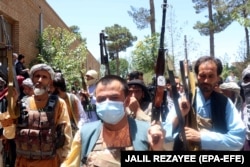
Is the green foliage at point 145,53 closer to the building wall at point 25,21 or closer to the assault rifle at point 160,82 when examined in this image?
the building wall at point 25,21

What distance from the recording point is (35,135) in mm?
3652

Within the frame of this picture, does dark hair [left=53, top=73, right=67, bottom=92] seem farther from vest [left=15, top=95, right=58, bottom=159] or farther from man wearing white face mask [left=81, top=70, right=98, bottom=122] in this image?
man wearing white face mask [left=81, top=70, right=98, bottom=122]

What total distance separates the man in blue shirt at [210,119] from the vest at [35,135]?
4.40 ft

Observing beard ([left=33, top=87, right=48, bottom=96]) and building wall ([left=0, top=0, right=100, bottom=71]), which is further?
building wall ([left=0, top=0, right=100, bottom=71])

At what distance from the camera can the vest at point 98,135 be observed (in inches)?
97.6

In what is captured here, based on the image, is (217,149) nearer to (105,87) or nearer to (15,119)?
(105,87)

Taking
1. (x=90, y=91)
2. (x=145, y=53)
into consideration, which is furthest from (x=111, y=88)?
(x=145, y=53)

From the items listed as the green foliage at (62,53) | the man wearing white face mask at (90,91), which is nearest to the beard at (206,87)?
the man wearing white face mask at (90,91)

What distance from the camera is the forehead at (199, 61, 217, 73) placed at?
296 centimetres

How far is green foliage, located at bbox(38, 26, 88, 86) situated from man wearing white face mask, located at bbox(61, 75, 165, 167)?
12.1 metres

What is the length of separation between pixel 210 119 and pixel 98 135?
807 mm

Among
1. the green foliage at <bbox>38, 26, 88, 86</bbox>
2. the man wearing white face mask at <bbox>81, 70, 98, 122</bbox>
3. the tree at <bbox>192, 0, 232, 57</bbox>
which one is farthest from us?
the tree at <bbox>192, 0, 232, 57</bbox>

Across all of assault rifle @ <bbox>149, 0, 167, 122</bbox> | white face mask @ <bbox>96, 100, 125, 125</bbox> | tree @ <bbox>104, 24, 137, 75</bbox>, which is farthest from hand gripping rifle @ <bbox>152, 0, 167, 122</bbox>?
tree @ <bbox>104, 24, 137, 75</bbox>

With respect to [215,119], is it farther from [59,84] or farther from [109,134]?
[59,84]
